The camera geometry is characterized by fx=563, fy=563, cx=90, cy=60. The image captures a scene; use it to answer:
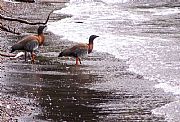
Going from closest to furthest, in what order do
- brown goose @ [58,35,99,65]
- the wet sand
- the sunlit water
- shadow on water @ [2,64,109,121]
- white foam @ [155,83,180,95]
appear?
the wet sand
shadow on water @ [2,64,109,121]
white foam @ [155,83,180,95]
the sunlit water
brown goose @ [58,35,99,65]

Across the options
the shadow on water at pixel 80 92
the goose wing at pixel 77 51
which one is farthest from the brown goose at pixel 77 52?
the shadow on water at pixel 80 92

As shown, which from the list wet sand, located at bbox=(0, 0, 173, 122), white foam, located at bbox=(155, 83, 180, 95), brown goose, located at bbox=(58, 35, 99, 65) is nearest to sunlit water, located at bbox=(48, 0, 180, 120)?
white foam, located at bbox=(155, 83, 180, 95)

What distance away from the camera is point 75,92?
12547 mm

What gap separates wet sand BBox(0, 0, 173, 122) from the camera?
10.4 m

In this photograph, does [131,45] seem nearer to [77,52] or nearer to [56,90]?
[77,52]

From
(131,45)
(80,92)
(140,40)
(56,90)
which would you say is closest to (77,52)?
(56,90)

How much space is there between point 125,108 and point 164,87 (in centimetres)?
253

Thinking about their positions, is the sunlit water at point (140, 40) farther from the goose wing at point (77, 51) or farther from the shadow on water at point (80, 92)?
the goose wing at point (77, 51)

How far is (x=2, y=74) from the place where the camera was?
47.3ft

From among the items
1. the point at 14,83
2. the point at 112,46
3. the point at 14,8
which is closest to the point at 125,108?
the point at 14,83

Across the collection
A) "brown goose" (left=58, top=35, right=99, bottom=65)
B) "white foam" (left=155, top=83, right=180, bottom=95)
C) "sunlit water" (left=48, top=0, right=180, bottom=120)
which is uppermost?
"brown goose" (left=58, top=35, right=99, bottom=65)

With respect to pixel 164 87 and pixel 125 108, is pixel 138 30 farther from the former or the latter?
pixel 125 108

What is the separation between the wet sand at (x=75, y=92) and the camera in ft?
Answer: 34.2

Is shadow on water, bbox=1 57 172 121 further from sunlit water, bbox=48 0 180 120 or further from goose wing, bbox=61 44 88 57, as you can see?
sunlit water, bbox=48 0 180 120
